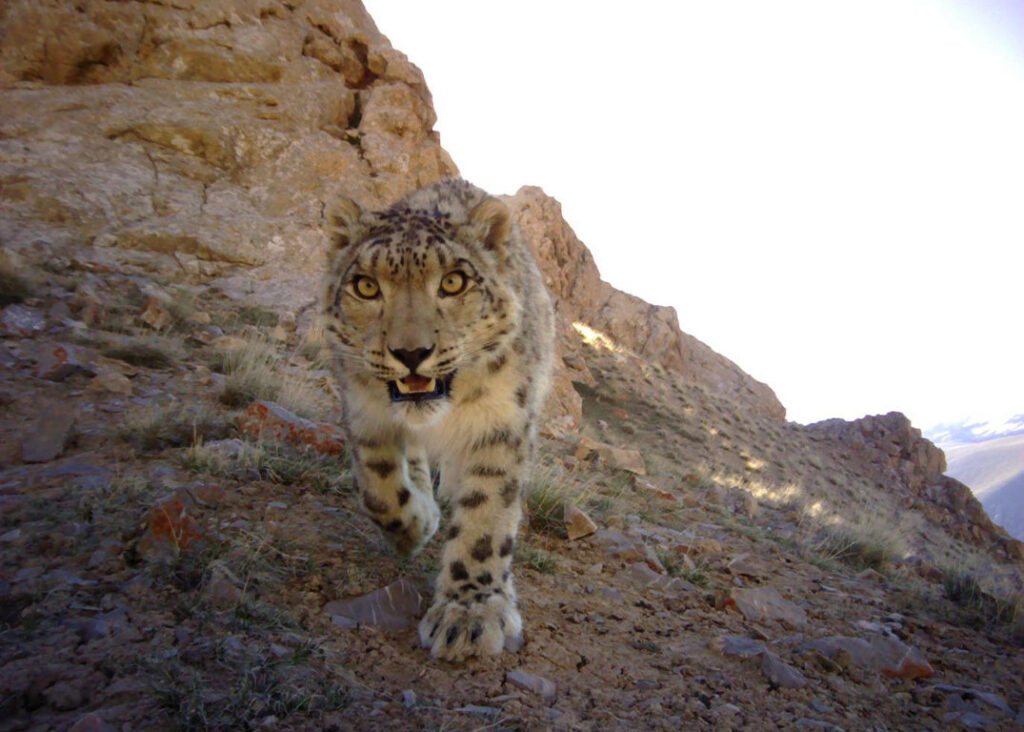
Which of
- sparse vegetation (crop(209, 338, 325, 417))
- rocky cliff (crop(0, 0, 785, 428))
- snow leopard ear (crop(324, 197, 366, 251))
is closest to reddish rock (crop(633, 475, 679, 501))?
sparse vegetation (crop(209, 338, 325, 417))

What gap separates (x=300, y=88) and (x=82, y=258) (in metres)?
9.85

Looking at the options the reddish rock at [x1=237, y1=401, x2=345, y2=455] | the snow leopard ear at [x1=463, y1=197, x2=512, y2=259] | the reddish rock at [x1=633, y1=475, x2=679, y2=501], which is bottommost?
the reddish rock at [x1=237, y1=401, x2=345, y2=455]

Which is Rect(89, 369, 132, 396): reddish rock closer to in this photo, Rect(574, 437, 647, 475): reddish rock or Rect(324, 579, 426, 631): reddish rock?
Rect(324, 579, 426, 631): reddish rock

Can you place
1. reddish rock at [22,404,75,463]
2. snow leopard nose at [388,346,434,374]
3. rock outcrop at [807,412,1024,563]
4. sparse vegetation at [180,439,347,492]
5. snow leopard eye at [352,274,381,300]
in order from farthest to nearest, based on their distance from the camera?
rock outcrop at [807,412,1024,563], sparse vegetation at [180,439,347,492], reddish rock at [22,404,75,463], snow leopard eye at [352,274,381,300], snow leopard nose at [388,346,434,374]

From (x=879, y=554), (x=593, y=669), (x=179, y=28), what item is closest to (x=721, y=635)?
(x=593, y=669)

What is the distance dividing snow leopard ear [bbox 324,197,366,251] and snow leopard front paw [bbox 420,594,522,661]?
2.57m

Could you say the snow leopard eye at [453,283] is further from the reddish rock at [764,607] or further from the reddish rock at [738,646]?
the reddish rock at [764,607]

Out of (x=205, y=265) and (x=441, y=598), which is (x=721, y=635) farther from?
(x=205, y=265)

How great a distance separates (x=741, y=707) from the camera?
119 inches

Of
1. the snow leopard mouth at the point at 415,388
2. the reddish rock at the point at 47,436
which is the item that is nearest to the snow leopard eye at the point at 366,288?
the snow leopard mouth at the point at 415,388

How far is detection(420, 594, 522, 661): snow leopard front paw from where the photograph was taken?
303 cm

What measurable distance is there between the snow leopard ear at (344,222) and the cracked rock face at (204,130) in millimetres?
8921

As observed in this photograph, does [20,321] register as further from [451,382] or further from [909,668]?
[909,668]

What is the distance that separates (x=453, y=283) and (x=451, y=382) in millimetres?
641
